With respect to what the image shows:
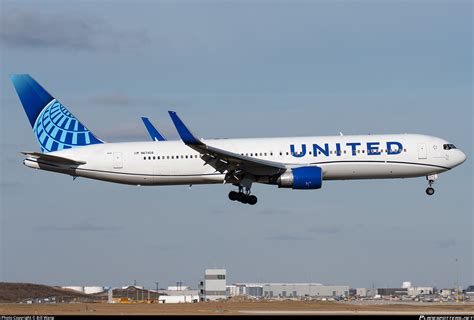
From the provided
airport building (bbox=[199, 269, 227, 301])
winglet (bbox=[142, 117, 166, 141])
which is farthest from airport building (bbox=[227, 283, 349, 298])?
winglet (bbox=[142, 117, 166, 141])

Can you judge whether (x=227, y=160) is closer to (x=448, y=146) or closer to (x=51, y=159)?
(x=51, y=159)

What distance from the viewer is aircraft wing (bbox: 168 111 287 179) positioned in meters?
56.4

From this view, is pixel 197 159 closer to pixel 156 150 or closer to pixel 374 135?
pixel 156 150

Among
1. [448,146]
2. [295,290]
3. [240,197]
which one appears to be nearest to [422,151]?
[448,146]

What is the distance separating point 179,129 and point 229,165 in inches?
201

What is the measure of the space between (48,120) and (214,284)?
45.9 metres

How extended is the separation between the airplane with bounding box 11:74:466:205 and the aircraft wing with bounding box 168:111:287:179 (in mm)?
64

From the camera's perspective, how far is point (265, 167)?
5931cm

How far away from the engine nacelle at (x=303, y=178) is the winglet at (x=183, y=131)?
6802 millimetres

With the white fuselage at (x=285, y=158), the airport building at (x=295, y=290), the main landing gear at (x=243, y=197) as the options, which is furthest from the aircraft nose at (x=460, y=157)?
the airport building at (x=295, y=290)

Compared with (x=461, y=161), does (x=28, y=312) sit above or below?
below

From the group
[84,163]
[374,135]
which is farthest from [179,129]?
[374,135]

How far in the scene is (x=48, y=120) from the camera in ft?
217

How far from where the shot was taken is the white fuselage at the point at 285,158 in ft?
197
